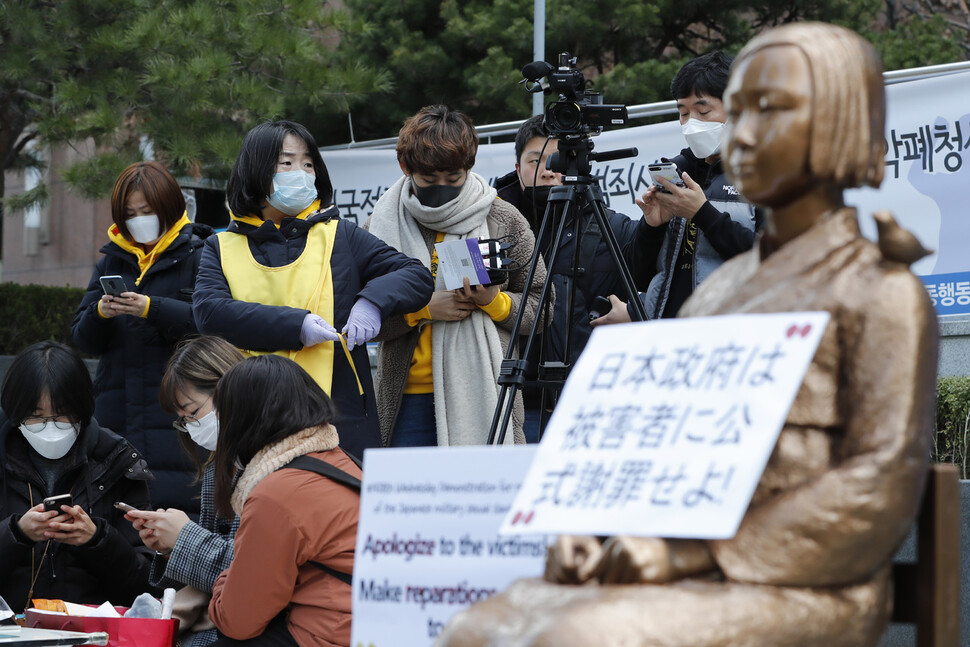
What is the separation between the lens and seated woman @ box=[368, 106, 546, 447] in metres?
4.58

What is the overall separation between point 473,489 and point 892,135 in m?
4.45

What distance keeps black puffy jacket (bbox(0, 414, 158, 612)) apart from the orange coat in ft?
3.99

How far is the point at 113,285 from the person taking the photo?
196 inches

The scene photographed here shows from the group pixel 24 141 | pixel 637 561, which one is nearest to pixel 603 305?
pixel 637 561

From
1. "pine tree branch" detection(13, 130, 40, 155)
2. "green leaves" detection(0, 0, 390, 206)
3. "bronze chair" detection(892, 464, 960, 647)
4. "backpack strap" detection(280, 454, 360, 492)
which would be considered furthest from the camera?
"pine tree branch" detection(13, 130, 40, 155)

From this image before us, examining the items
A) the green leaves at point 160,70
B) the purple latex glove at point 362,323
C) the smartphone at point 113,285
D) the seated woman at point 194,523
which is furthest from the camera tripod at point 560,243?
the green leaves at point 160,70

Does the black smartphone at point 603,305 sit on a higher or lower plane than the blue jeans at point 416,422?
higher

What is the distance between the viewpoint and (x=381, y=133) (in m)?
11.1

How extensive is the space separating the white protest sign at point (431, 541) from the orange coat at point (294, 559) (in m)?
0.79

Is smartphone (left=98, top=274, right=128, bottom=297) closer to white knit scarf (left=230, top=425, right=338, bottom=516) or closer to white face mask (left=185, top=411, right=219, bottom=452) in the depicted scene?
white face mask (left=185, top=411, right=219, bottom=452)

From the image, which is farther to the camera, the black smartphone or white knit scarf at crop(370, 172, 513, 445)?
white knit scarf at crop(370, 172, 513, 445)

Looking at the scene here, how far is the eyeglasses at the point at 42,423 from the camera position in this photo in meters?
4.65

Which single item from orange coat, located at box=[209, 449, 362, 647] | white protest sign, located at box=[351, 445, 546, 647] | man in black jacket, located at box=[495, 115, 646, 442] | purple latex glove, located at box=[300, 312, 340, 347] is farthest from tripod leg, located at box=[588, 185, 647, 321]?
white protest sign, located at box=[351, 445, 546, 647]

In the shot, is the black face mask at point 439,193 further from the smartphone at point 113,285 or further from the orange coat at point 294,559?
the orange coat at point 294,559
